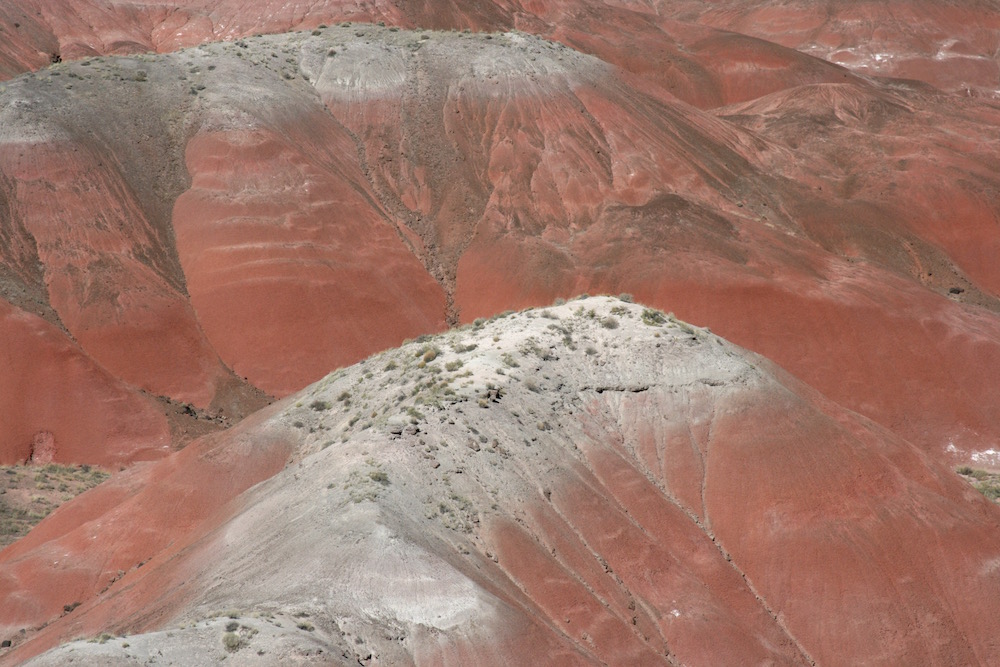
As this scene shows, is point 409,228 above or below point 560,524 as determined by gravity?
below

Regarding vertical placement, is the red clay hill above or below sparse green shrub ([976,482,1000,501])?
above

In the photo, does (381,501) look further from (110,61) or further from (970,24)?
(970,24)

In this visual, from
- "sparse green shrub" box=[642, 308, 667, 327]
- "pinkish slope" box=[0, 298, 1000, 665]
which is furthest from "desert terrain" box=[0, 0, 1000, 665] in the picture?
"sparse green shrub" box=[642, 308, 667, 327]

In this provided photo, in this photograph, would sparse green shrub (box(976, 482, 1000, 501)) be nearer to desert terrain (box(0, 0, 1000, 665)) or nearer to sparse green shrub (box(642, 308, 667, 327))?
desert terrain (box(0, 0, 1000, 665))

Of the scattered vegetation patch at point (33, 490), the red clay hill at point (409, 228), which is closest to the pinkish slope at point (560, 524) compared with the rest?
the scattered vegetation patch at point (33, 490)

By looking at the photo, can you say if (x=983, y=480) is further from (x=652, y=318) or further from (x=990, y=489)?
(x=652, y=318)

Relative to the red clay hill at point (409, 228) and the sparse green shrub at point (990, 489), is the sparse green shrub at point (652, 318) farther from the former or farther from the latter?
the red clay hill at point (409, 228)

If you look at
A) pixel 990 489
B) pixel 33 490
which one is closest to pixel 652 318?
pixel 990 489

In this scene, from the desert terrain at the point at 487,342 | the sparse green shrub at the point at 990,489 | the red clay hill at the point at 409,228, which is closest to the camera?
the desert terrain at the point at 487,342

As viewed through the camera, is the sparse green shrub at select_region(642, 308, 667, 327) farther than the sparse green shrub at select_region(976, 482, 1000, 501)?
No
